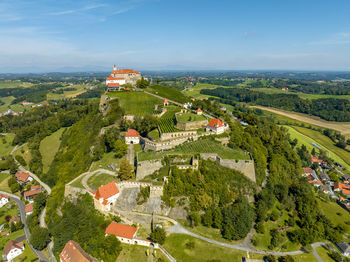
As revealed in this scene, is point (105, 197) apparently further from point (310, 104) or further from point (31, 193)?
point (310, 104)

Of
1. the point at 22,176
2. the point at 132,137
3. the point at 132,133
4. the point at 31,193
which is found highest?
the point at 132,133

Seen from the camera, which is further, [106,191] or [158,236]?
[106,191]

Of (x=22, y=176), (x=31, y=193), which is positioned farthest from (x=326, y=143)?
(x=22, y=176)

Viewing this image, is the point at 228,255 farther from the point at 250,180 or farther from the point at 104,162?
the point at 104,162

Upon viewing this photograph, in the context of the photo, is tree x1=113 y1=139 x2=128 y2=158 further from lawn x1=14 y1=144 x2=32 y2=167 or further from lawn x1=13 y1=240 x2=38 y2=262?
lawn x1=14 y1=144 x2=32 y2=167

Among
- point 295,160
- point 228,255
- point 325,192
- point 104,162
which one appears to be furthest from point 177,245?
point 325,192

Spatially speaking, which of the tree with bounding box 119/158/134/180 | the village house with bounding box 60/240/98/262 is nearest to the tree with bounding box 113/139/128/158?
the tree with bounding box 119/158/134/180

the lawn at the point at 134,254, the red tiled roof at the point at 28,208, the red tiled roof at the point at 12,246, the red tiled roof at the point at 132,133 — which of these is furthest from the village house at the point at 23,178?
the lawn at the point at 134,254
